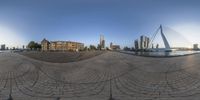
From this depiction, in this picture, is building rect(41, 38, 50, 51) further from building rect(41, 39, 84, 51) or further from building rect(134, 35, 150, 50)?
building rect(134, 35, 150, 50)

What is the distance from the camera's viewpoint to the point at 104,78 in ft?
8.49

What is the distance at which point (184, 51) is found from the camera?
10.2 ft

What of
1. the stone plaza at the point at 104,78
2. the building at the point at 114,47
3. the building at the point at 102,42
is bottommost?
the stone plaza at the point at 104,78

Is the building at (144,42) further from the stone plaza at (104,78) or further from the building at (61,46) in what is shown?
the building at (61,46)

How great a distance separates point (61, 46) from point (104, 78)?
697 millimetres

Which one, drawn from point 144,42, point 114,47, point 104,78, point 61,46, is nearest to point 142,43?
point 144,42

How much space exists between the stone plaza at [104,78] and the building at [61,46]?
0.23 metres

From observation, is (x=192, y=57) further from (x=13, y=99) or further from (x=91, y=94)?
(x=13, y=99)

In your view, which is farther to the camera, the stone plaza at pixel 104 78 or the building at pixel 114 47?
the building at pixel 114 47

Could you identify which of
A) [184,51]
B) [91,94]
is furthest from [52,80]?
[184,51]

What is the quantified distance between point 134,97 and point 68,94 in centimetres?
70

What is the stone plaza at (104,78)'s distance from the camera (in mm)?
2287

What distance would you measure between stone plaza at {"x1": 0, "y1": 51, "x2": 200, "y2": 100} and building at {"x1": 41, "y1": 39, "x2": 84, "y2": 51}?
231 millimetres

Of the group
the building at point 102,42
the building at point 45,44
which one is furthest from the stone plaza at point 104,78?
the building at point 102,42
